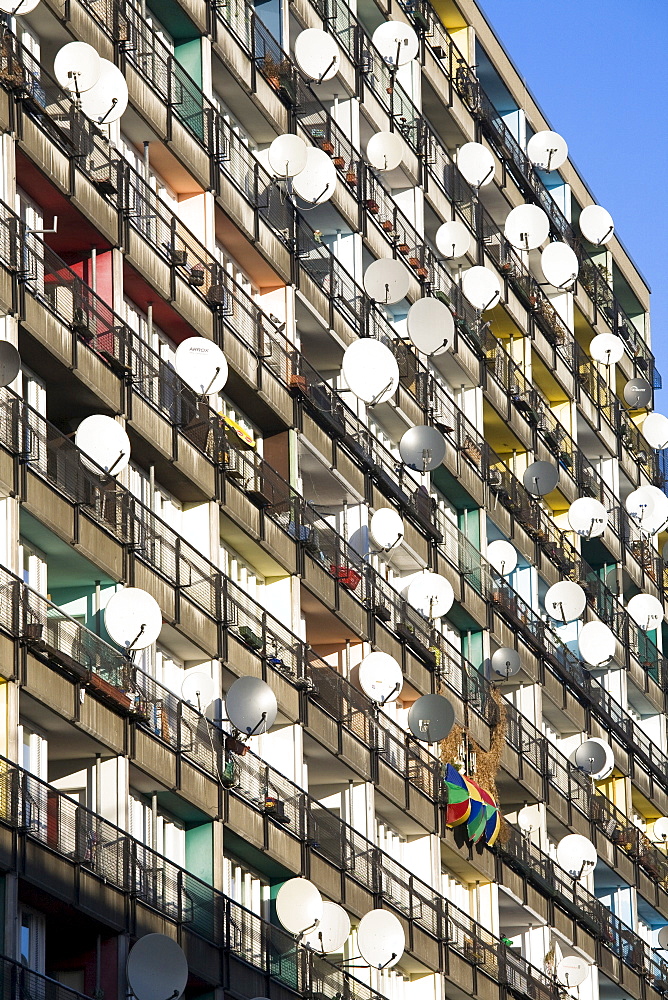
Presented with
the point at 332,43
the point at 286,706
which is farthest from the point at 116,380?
the point at 332,43

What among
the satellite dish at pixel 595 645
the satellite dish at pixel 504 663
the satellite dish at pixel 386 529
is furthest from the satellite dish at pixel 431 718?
the satellite dish at pixel 595 645

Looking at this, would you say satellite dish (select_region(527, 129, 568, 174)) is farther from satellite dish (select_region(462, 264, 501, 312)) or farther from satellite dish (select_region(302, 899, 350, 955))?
satellite dish (select_region(302, 899, 350, 955))

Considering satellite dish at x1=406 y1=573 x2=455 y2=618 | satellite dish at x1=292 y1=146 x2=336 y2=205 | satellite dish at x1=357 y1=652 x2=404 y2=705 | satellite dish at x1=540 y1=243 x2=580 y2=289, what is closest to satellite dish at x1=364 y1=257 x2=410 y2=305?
satellite dish at x1=292 y1=146 x2=336 y2=205

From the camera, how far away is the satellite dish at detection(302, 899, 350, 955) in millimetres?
48344

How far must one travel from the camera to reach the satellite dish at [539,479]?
7244 cm

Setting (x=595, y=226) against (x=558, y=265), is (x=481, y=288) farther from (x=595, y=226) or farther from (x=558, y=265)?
(x=595, y=226)

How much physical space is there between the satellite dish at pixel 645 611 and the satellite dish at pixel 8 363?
4562 centimetres

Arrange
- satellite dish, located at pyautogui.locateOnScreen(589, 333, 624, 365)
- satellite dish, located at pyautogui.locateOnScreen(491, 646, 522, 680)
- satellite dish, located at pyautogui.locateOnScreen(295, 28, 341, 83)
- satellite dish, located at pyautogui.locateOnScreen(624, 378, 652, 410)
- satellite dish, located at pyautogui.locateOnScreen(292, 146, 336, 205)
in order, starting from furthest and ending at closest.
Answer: satellite dish, located at pyautogui.locateOnScreen(624, 378, 652, 410) < satellite dish, located at pyautogui.locateOnScreen(589, 333, 624, 365) < satellite dish, located at pyautogui.locateOnScreen(491, 646, 522, 680) < satellite dish, located at pyautogui.locateOnScreen(295, 28, 341, 83) < satellite dish, located at pyautogui.locateOnScreen(292, 146, 336, 205)

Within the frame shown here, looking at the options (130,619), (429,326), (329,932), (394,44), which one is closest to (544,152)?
(394,44)

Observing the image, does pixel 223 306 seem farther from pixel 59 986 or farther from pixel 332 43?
pixel 59 986

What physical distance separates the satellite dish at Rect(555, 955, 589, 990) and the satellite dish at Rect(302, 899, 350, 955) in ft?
57.6

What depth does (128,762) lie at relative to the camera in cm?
4391

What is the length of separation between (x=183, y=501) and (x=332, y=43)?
592 inches

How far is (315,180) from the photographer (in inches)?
2261
